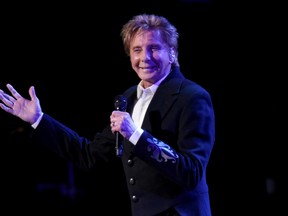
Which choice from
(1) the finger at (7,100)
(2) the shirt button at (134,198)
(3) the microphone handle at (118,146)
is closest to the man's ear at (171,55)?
(3) the microphone handle at (118,146)

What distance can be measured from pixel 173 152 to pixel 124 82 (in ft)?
9.56

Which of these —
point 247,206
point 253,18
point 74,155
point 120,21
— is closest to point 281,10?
point 253,18

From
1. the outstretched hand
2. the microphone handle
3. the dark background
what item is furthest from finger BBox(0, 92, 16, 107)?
the dark background

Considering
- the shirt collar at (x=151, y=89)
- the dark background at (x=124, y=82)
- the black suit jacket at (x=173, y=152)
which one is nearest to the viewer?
the black suit jacket at (x=173, y=152)

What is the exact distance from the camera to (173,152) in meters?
1.69

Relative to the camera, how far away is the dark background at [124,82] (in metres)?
4.22

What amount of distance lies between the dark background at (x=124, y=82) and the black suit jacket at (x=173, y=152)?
239cm

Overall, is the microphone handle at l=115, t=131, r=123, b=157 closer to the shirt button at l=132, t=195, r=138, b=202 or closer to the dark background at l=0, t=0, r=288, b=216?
the shirt button at l=132, t=195, r=138, b=202

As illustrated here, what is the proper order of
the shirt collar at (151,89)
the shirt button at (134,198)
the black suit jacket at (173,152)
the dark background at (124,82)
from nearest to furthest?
1. the black suit jacket at (173,152)
2. the shirt button at (134,198)
3. the shirt collar at (151,89)
4. the dark background at (124,82)

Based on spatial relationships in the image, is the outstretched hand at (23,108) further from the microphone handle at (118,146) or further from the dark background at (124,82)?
the dark background at (124,82)

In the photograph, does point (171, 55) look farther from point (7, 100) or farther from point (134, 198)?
point (7, 100)

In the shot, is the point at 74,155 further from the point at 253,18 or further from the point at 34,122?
the point at 253,18

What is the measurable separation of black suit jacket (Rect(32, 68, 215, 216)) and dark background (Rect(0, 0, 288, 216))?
239 cm

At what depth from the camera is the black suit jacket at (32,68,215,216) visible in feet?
5.55
